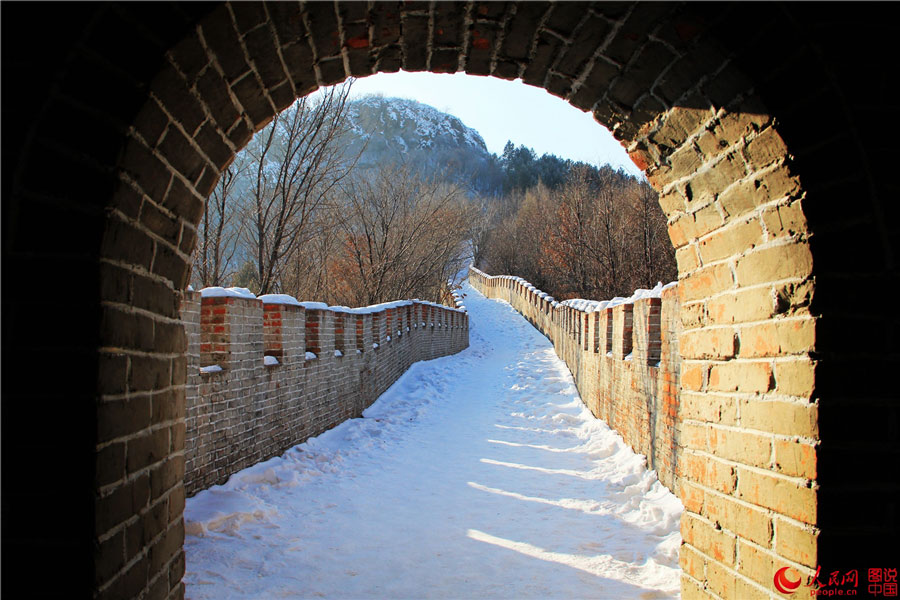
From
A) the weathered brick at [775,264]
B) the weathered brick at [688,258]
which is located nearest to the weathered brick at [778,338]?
the weathered brick at [775,264]

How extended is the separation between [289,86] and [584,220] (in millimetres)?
21224

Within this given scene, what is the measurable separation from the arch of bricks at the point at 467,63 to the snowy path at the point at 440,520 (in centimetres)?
157

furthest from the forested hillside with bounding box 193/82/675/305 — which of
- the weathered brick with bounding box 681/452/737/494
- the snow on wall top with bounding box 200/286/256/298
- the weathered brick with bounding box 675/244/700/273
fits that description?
the weathered brick with bounding box 681/452/737/494

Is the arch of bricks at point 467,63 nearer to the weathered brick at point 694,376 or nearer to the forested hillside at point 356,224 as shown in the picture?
the weathered brick at point 694,376

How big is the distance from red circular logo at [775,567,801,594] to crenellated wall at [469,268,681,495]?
9.63 ft

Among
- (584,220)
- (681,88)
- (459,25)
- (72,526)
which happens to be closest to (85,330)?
(72,526)

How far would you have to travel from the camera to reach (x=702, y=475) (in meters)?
2.43

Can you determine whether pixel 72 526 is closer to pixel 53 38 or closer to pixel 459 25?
pixel 53 38

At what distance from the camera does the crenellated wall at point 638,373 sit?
506 centimetres

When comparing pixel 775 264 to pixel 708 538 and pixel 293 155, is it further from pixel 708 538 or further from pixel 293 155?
pixel 293 155

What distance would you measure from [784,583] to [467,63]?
2340 mm

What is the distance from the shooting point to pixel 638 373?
252 inches

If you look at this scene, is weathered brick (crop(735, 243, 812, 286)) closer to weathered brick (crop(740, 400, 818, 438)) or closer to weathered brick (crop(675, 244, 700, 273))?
weathered brick (crop(675, 244, 700, 273))

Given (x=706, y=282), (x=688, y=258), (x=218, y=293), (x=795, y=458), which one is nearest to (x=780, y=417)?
(x=795, y=458)
